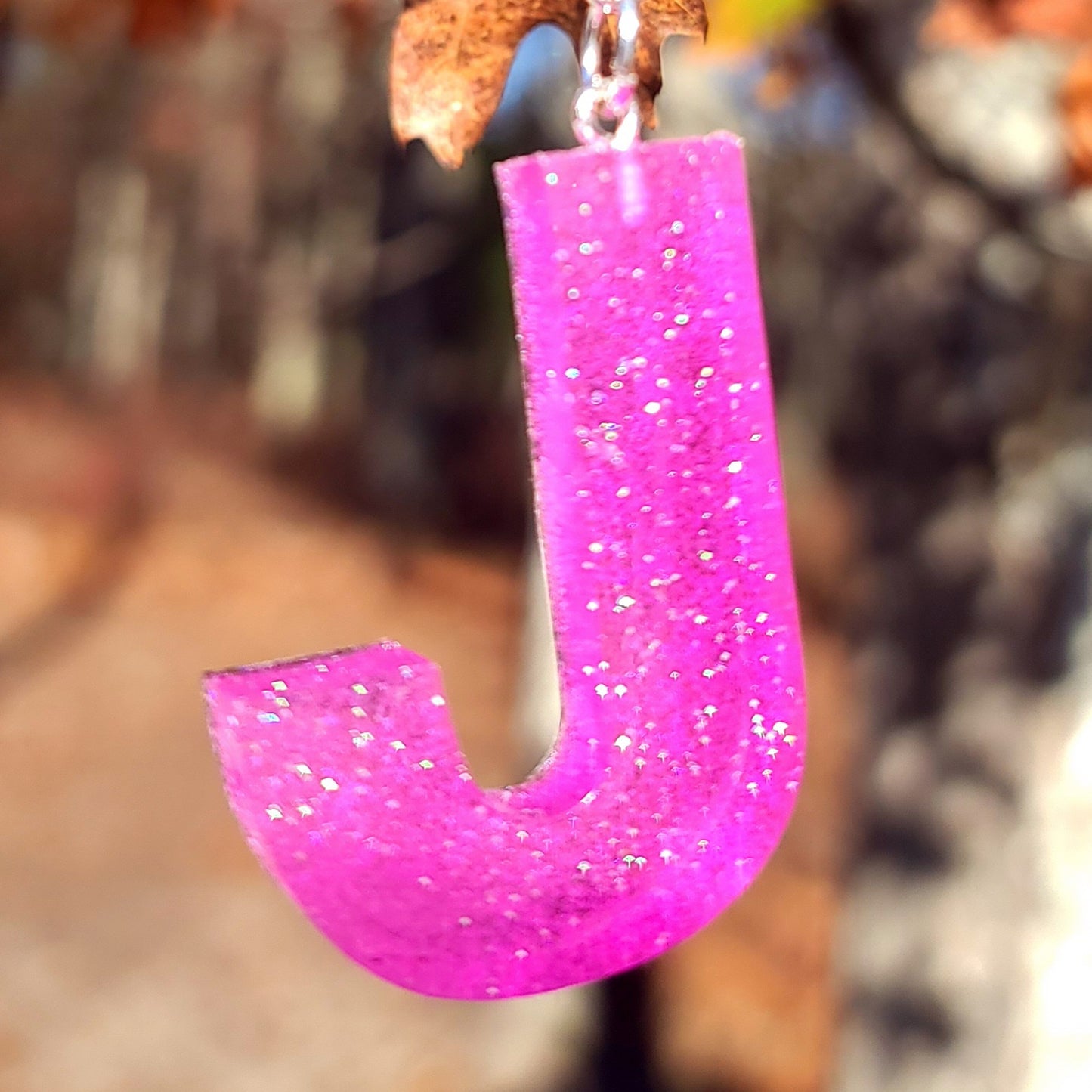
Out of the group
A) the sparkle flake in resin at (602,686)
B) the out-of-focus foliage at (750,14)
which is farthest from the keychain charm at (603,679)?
the out-of-focus foliage at (750,14)

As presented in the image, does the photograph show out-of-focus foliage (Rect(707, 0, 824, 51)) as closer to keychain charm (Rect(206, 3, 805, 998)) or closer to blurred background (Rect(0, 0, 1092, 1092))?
blurred background (Rect(0, 0, 1092, 1092))

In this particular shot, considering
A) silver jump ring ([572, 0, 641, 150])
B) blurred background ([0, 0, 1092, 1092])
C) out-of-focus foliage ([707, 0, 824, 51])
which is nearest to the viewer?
silver jump ring ([572, 0, 641, 150])

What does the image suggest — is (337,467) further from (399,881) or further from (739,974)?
(399,881)

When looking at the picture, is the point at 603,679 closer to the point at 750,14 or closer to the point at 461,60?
the point at 461,60

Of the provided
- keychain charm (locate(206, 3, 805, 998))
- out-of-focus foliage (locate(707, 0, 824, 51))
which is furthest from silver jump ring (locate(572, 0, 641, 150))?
out-of-focus foliage (locate(707, 0, 824, 51))

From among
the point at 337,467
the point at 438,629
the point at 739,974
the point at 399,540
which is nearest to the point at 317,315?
the point at 337,467

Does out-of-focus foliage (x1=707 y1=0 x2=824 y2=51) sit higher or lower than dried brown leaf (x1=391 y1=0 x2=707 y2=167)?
higher
